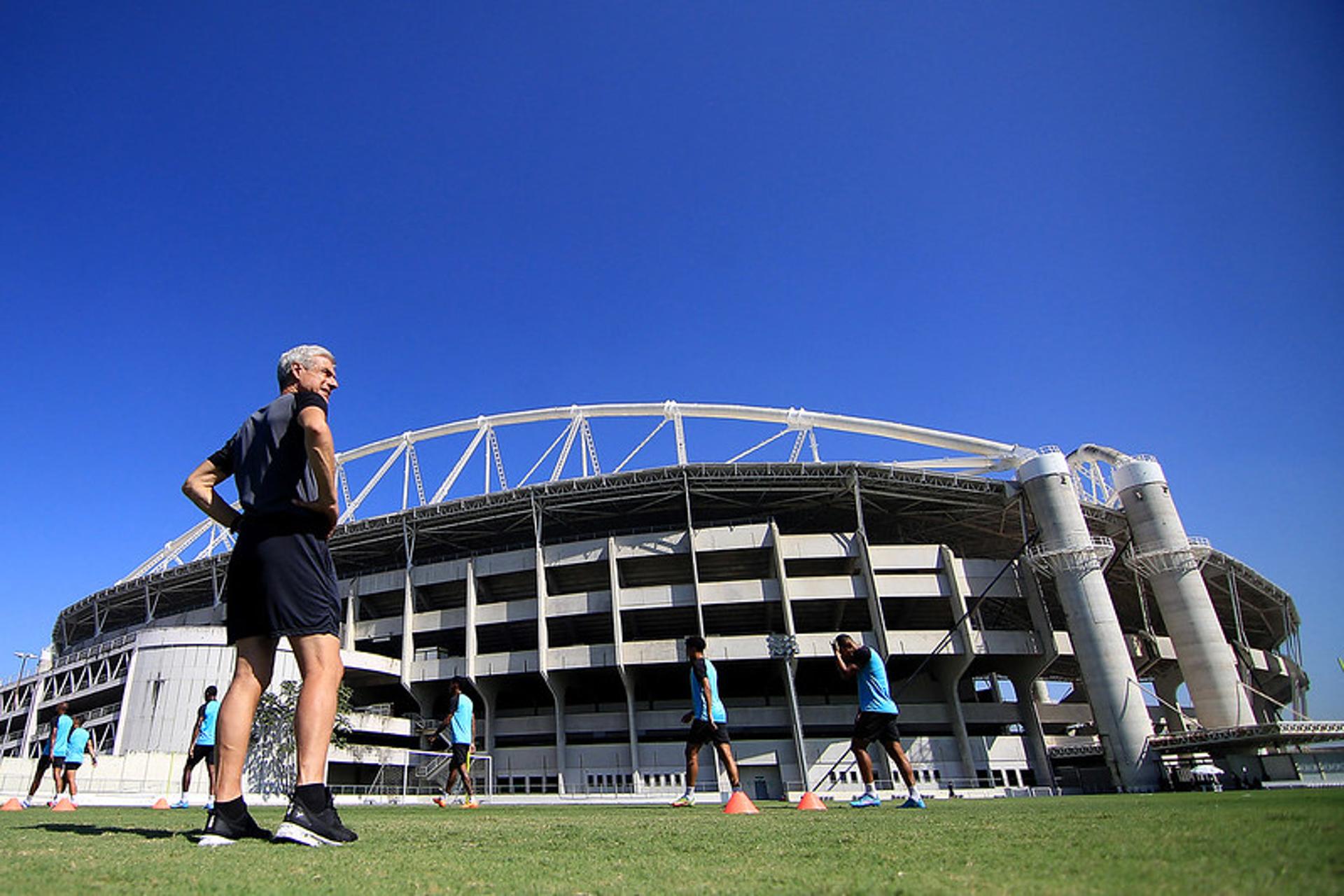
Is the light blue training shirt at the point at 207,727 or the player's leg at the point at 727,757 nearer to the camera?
the player's leg at the point at 727,757

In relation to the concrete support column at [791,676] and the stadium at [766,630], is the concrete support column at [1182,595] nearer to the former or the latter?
the stadium at [766,630]

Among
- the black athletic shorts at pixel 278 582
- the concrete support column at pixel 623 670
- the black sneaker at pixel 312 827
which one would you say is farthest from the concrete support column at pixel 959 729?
the black athletic shorts at pixel 278 582

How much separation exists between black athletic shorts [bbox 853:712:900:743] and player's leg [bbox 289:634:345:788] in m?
5.85

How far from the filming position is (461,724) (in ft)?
38.7

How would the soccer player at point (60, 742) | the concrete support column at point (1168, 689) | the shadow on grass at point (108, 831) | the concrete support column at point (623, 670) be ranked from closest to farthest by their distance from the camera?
1. the shadow on grass at point (108, 831)
2. the soccer player at point (60, 742)
3. the concrete support column at point (623, 670)
4. the concrete support column at point (1168, 689)

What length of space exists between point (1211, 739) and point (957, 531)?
594 inches

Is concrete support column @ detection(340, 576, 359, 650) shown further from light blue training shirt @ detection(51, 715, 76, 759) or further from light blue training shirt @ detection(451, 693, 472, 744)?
light blue training shirt @ detection(451, 693, 472, 744)

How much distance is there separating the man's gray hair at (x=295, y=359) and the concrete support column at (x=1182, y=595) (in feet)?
128

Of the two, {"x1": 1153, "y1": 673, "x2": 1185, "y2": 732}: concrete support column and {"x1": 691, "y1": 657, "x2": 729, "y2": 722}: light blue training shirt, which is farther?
{"x1": 1153, "y1": 673, "x2": 1185, "y2": 732}: concrete support column

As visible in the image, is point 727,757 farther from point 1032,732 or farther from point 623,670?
point 1032,732

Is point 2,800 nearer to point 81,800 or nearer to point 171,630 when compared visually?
point 81,800

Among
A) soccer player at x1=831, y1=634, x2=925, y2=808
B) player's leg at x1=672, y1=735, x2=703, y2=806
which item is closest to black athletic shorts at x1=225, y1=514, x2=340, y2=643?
player's leg at x1=672, y1=735, x2=703, y2=806

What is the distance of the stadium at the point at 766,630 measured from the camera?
31438mm

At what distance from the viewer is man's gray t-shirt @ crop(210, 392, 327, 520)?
133 inches
